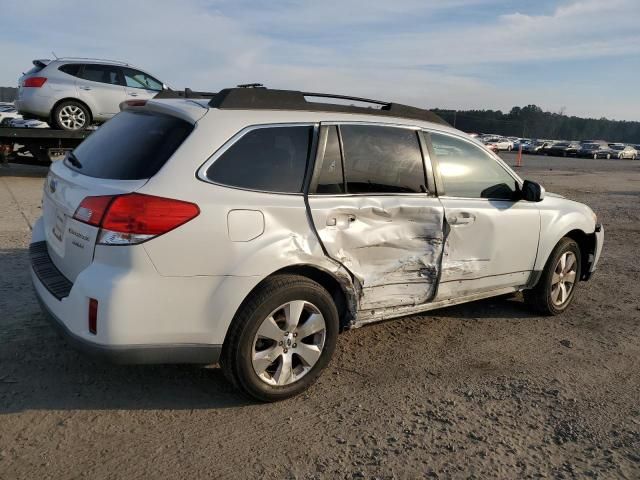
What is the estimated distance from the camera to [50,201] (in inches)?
141

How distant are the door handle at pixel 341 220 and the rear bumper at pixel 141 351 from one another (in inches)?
39.0

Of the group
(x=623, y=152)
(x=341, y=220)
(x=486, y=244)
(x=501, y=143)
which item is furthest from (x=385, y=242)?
(x=623, y=152)

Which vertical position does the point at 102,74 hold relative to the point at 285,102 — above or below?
above

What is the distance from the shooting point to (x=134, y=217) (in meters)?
2.86

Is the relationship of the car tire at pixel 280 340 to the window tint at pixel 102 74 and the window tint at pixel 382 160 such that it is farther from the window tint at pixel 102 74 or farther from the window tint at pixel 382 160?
the window tint at pixel 102 74

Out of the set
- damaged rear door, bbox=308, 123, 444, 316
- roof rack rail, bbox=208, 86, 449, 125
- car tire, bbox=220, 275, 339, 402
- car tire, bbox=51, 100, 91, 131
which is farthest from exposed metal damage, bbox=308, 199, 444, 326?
car tire, bbox=51, 100, 91, 131

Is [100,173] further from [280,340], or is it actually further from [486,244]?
[486,244]

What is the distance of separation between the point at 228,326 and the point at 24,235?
4.89m

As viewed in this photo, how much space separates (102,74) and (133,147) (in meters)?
10.2

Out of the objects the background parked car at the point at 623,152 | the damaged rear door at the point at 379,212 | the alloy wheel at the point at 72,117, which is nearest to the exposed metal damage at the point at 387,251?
the damaged rear door at the point at 379,212

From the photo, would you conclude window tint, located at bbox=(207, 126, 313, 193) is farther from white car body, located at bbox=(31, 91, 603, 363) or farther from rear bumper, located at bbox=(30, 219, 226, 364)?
rear bumper, located at bbox=(30, 219, 226, 364)

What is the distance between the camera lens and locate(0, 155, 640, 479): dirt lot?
2.82m

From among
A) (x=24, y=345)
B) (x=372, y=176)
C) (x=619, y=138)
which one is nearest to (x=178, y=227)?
(x=372, y=176)

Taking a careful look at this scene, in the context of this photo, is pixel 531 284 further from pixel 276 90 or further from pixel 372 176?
pixel 276 90
